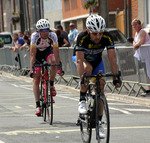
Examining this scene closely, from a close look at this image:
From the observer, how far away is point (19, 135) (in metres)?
8.20

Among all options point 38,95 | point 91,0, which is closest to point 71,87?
point 38,95

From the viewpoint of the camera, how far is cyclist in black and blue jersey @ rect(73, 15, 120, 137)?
7.22 metres

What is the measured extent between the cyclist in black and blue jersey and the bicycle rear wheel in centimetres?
12

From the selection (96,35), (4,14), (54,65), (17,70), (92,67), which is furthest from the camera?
(4,14)

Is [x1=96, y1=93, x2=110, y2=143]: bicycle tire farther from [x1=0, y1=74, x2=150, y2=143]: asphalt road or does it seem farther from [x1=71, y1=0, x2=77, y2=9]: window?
[x1=71, y1=0, x2=77, y2=9]: window

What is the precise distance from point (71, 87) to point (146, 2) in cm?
859

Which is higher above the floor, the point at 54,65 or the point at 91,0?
the point at 91,0

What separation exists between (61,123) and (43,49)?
1.48 meters

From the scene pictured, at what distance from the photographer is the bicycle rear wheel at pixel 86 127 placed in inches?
280

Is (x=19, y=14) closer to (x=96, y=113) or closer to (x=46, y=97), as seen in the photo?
(x=46, y=97)

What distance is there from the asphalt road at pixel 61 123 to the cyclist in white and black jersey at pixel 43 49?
2.15ft

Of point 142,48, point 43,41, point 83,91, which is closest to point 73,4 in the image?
point 142,48

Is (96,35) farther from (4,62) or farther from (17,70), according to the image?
(4,62)

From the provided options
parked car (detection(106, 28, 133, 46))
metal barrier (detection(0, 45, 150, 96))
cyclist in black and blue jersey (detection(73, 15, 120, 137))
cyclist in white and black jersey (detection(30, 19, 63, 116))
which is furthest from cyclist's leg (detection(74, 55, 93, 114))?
parked car (detection(106, 28, 133, 46))
